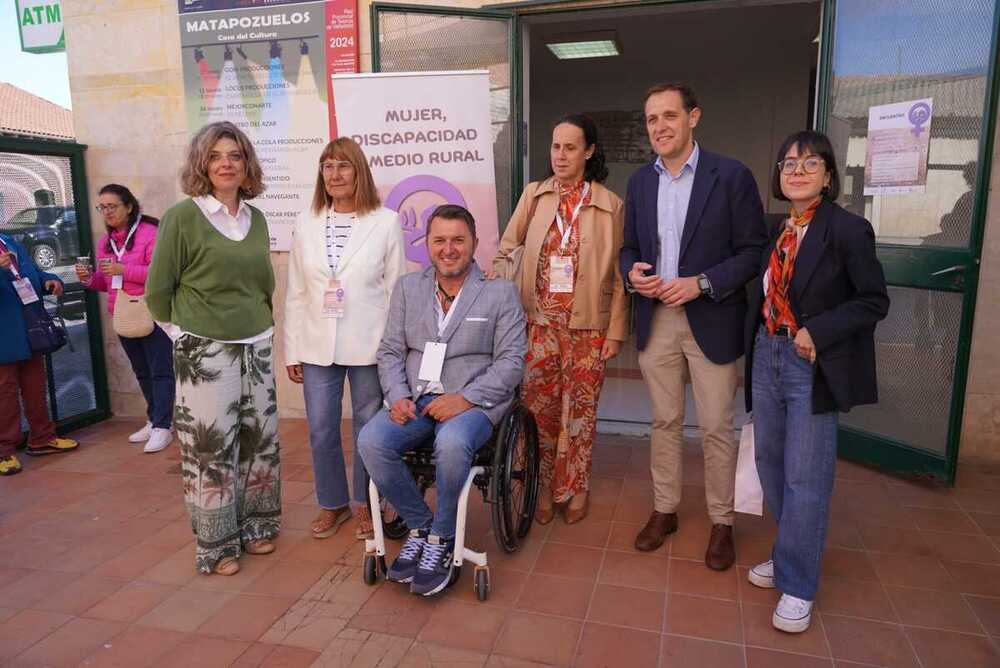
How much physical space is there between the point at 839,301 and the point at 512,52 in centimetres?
244

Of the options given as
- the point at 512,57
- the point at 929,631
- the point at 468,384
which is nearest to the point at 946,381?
the point at 929,631

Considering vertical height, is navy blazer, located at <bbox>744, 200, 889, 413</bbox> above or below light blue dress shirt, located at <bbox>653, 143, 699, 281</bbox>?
below

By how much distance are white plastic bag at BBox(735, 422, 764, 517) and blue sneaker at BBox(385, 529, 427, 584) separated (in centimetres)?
116

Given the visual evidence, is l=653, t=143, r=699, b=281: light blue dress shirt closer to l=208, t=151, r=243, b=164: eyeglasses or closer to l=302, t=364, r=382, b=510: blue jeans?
l=302, t=364, r=382, b=510: blue jeans

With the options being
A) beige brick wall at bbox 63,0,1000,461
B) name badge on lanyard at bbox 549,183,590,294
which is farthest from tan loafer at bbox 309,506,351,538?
beige brick wall at bbox 63,0,1000,461

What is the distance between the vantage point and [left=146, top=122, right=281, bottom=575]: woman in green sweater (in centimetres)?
258

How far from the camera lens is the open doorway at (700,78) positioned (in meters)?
6.90

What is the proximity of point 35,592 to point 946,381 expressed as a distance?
13.3 ft

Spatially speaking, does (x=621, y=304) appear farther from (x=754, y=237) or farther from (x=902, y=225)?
(x=902, y=225)

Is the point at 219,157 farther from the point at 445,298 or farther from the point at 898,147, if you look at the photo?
the point at 898,147

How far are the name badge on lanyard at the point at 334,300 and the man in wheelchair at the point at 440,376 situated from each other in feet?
0.62

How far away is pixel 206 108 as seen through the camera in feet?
14.8

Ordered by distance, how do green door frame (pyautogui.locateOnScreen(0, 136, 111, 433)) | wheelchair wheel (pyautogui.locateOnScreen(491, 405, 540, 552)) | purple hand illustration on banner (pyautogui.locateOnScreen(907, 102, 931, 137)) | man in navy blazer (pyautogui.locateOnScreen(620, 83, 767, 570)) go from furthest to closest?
1. green door frame (pyautogui.locateOnScreen(0, 136, 111, 433))
2. purple hand illustration on banner (pyautogui.locateOnScreen(907, 102, 931, 137))
3. man in navy blazer (pyautogui.locateOnScreen(620, 83, 767, 570))
4. wheelchair wheel (pyautogui.locateOnScreen(491, 405, 540, 552))

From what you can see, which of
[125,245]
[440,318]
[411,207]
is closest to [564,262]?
[440,318]
